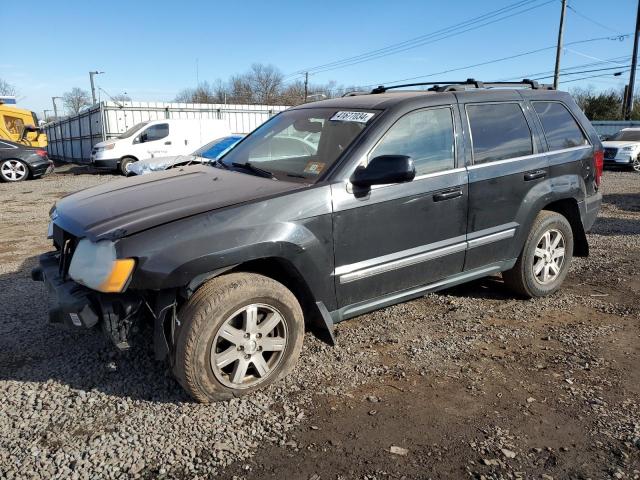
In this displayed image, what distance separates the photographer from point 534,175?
4.20m

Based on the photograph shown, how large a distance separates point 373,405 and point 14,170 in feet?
56.9

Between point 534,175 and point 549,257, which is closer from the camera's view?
point 534,175

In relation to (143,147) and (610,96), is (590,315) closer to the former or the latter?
(143,147)

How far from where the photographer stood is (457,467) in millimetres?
2477

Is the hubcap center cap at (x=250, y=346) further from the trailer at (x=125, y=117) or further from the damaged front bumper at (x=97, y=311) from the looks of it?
the trailer at (x=125, y=117)

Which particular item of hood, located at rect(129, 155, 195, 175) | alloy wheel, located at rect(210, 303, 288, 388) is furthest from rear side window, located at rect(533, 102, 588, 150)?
hood, located at rect(129, 155, 195, 175)

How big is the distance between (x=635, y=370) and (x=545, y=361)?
569 millimetres

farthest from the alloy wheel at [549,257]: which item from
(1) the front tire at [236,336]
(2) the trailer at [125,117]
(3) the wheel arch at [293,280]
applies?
(2) the trailer at [125,117]

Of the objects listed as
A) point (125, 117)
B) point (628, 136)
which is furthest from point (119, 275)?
point (125, 117)

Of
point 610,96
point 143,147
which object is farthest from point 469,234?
point 610,96

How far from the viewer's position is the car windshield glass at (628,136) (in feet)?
61.7

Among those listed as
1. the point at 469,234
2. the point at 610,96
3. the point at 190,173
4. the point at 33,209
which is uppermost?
the point at 610,96

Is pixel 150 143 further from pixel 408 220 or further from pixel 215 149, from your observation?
pixel 408 220

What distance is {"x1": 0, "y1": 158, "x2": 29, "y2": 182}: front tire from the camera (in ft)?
53.2
